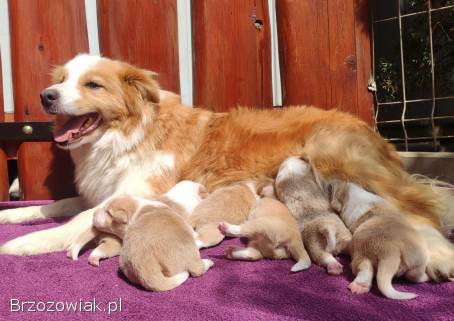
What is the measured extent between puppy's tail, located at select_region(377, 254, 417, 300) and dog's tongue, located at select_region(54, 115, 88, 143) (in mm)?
2428

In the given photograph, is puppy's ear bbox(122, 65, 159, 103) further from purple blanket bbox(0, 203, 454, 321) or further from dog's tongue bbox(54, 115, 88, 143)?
purple blanket bbox(0, 203, 454, 321)

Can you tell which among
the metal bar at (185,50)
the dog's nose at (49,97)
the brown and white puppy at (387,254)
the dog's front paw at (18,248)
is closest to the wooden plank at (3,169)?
the dog's nose at (49,97)

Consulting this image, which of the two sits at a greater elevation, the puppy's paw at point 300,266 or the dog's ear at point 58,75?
the dog's ear at point 58,75

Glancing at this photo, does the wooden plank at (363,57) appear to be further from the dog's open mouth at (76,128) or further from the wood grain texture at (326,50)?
the dog's open mouth at (76,128)

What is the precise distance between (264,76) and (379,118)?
144 cm

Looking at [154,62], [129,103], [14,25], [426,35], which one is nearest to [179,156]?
[129,103]

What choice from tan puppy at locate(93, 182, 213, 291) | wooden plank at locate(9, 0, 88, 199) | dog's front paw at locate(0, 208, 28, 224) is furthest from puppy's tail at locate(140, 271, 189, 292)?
wooden plank at locate(9, 0, 88, 199)

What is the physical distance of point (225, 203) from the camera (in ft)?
9.03

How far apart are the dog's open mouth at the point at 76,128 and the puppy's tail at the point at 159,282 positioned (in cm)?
173

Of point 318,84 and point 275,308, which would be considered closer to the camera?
point 275,308

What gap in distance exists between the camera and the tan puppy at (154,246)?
1.89m

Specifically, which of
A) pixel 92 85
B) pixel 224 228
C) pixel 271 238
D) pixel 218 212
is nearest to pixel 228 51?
pixel 92 85

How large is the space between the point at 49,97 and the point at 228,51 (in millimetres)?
1770

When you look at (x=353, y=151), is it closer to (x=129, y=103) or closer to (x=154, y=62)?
(x=129, y=103)
